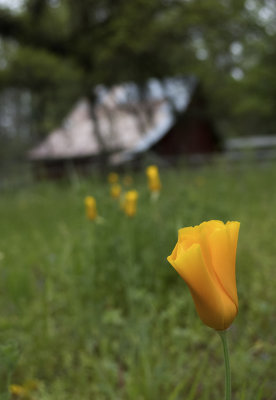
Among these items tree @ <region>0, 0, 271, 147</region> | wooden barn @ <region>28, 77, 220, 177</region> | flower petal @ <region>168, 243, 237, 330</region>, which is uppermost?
tree @ <region>0, 0, 271, 147</region>

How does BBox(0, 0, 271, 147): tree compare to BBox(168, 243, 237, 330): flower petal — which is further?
BBox(0, 0, 271, 147): tree

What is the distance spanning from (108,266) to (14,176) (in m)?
9.56

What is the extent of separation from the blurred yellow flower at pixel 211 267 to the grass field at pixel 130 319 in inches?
17.7

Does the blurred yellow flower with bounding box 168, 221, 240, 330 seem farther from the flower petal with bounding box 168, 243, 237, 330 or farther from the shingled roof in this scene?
the shingled roof

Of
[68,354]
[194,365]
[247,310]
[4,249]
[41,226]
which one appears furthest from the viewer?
[41,226]

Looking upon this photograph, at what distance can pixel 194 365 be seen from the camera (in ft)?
4.96

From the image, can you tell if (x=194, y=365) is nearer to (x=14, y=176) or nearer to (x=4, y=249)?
(x=4, y=249)

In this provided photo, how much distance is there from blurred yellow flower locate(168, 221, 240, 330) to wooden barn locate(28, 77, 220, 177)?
9.46m

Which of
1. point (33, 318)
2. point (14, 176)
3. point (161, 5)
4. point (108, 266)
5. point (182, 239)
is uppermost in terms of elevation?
point (161, 5)

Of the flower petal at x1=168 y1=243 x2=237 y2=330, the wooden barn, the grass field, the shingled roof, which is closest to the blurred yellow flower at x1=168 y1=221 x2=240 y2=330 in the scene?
the flower petal at x1=168 y1=243 x2=237 y2=330

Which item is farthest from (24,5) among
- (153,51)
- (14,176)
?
(14,176)

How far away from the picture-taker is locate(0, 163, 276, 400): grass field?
1454mm

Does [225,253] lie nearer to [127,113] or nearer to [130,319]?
[130,319]

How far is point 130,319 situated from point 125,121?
31.0ft
